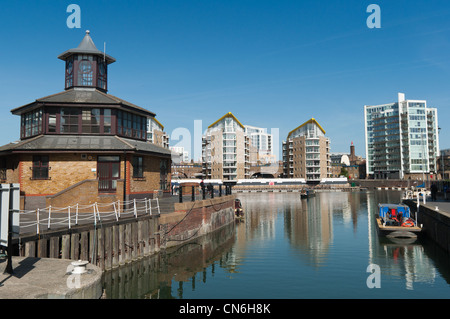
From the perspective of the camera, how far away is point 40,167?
28.8 m

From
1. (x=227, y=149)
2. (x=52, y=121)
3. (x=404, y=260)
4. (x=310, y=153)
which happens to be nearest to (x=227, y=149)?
(x=227, y=149)

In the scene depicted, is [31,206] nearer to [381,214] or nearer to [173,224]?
[173,224]

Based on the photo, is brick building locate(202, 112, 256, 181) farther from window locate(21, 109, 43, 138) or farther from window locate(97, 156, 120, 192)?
A: window locate(97, 156, 120, 192)

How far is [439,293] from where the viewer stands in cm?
1673

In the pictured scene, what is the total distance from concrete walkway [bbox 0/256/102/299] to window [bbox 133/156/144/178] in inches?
750

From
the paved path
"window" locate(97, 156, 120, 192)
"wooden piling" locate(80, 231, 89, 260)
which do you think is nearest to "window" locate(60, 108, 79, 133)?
"window" locate(97, 156, 120, 192)

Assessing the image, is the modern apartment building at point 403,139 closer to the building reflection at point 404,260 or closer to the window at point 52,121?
the building reflection at point 404,260

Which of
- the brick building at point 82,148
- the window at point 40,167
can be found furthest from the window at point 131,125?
the window at point 40,167

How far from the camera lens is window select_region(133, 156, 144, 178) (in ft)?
102

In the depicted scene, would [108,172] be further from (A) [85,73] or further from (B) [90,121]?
(A) [85,73]

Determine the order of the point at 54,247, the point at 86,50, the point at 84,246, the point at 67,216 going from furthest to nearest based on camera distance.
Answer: the point at 86,50, the point at 67,216, the point at 84,246, the point at 54,247

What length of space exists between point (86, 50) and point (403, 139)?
146 metres

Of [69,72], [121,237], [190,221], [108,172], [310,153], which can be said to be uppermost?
[69,72]

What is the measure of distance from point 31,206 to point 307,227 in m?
28.8
